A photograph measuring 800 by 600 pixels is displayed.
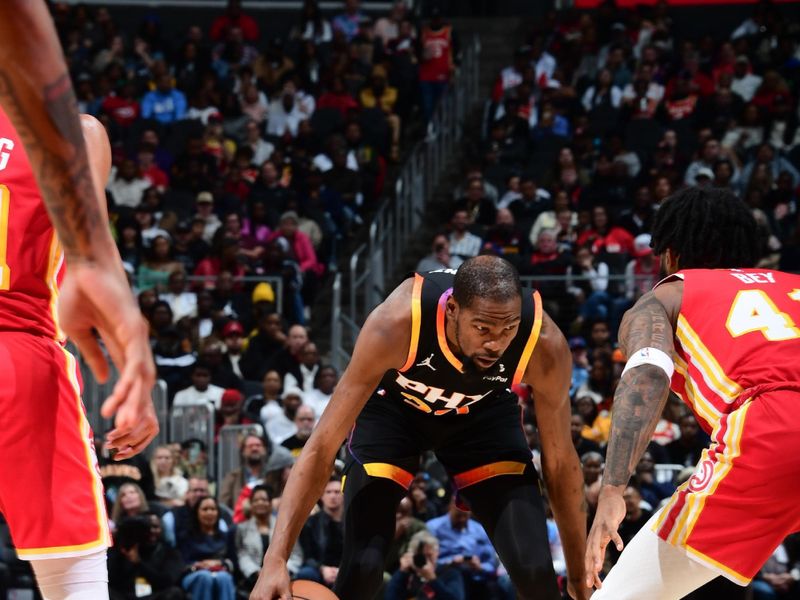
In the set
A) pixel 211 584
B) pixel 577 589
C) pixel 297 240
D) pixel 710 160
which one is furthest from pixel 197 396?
pixel 577 589

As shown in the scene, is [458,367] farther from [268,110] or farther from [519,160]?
[268,110]

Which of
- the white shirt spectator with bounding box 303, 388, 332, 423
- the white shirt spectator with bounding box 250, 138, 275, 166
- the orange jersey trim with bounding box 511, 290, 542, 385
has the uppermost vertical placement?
the orange jersey trim with bounding box 511, 290, 542, 385

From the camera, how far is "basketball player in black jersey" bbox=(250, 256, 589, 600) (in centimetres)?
470

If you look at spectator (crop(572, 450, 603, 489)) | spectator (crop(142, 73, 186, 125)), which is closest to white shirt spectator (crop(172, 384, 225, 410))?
spectator (crop(572, 450, 603, 489))

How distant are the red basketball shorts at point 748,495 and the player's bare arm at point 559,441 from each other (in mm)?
1152

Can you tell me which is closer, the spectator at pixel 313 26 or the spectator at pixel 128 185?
the spectator at pixel 128 185

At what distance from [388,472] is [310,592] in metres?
0.72

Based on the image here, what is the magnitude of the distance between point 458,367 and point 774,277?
134cm

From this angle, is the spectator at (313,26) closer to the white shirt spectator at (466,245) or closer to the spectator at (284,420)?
the white shirt spectator at (466,245)

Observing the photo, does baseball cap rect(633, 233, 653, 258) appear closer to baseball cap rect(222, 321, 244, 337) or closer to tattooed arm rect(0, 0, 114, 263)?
baseball cap rect(222, 321, 244, 337)

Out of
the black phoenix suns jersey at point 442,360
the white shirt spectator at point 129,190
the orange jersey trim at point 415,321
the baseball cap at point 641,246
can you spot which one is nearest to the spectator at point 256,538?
the black phoenix suns jersey at point 442,360

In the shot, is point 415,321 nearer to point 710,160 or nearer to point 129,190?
point 710,160

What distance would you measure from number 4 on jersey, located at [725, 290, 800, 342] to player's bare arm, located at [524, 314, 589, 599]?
3.42ft

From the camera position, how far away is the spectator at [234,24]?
1922 cm
